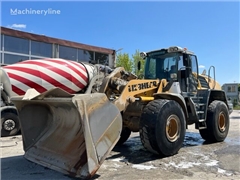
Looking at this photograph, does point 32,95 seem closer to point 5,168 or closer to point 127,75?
point 5,168

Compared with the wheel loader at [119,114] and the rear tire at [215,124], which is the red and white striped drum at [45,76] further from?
the rear tire at [215,124]

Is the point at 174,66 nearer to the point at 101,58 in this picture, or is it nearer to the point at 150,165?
the point at 150,165

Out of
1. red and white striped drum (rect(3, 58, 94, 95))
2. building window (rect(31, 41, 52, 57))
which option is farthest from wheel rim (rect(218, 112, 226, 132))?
building window (rect(31, 41, 52, 57))

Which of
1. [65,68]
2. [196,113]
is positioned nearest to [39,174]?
[196,113]

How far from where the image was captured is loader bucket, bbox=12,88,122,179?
3.81 metres

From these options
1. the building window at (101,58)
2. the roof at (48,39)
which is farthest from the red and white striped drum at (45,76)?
the building window at (101,58)

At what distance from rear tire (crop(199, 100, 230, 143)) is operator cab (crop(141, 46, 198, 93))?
2.53 feet

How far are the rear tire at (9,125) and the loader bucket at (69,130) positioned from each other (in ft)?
14.1

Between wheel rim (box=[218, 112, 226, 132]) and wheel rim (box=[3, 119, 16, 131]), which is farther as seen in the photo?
wheel rim (box=[3, 119, 16, 131])

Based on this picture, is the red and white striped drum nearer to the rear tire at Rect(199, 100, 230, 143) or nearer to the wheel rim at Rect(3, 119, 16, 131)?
the wheel rim at Rect(3, 119, 16, 131)

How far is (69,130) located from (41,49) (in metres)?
10.6

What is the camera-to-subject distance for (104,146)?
13.2ft

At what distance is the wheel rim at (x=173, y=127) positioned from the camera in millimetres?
5470

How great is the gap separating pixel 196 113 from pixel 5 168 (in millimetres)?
4502
